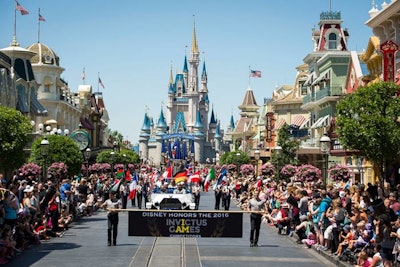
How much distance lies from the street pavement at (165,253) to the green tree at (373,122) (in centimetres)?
559

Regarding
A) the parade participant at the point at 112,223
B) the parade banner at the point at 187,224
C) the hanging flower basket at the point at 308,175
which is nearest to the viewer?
the parade banner at the point at 187,224

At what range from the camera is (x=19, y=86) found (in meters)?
55.5

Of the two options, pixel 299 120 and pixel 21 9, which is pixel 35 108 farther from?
pixel 299 120

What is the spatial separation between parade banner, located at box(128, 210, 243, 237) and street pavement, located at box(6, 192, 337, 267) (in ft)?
1.43

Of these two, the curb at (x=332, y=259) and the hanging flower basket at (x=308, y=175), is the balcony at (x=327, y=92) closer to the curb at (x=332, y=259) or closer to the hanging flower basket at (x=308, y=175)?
the hanging flower basket at (x=308, y=175)

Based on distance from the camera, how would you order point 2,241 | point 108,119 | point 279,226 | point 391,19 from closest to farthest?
point 2,241
point 279,226
point 391,19
point 108,119

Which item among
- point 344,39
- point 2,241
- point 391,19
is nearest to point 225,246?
point 2,241

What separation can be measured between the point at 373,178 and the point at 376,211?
88.2 ft

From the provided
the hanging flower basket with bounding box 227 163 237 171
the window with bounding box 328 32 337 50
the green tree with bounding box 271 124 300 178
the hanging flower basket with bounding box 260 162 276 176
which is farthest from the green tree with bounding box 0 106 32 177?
the hanging flower basket with bounding box 227 163 237 171

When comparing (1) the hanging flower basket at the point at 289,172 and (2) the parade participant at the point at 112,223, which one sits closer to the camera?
(2) the parade participant at the point at 112,223

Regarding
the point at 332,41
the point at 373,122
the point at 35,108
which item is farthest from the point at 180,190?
the point at 332,41

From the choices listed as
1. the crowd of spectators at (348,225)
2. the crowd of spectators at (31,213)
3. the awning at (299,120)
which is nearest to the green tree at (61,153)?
the crowd of spectators at (31,213)

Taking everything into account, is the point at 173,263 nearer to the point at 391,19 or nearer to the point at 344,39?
the point at 391,19

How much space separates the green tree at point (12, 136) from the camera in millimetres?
32906
